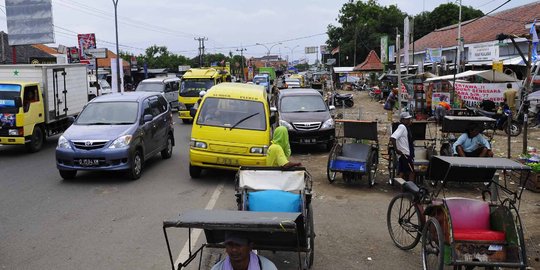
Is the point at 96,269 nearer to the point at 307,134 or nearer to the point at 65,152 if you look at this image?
the point at 65,152

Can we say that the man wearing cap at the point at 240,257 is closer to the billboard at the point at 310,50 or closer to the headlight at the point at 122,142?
the headlight at the point at 122,142

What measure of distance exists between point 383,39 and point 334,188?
19.1 metres

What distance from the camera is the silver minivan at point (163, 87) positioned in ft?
85.1

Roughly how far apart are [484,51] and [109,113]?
2291 centimetres

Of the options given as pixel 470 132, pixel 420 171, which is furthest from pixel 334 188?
pixel 470 132

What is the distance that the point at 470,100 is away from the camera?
70.1 ft

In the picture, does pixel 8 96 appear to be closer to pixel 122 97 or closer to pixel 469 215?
pixel 122 97

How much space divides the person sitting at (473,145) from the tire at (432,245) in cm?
451

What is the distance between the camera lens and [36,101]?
1423 cm

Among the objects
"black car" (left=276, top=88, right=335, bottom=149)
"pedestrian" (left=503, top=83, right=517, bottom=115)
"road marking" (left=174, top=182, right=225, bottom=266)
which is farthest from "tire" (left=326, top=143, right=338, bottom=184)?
"pedestrian" (left=503, top=83, right=517, bottom=115)

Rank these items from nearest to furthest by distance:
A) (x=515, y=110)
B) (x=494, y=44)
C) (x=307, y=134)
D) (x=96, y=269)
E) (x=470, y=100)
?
(x=96, y=269)
(x=307, y=134)
(x=515, y=110)
(x=470, y=100)
(x=494, y=44)

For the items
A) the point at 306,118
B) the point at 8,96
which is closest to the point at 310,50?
the point at 306,118

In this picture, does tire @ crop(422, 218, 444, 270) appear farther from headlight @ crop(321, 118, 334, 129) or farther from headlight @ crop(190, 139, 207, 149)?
headlight @ crop(321, 118, 334, 129)

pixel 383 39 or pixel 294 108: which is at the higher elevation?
pixel 383 39
